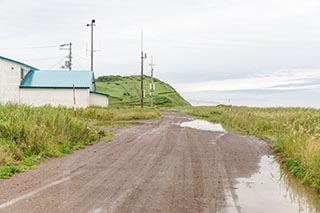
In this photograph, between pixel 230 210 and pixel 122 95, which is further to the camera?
pixel 122 95

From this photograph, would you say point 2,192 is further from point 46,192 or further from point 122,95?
point 122,95

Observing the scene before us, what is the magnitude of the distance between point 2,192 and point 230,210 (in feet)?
13.2

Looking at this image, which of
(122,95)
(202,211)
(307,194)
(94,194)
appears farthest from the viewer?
(122,95)

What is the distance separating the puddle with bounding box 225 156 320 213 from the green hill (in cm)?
6361

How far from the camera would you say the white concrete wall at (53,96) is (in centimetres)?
4012

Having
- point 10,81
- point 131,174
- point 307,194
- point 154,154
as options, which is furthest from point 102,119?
point 307,194

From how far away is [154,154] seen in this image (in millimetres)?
11477

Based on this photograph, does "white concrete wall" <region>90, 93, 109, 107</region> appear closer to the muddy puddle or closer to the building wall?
the building wall

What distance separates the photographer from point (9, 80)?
39.0m

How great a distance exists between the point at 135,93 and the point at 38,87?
40667 mm

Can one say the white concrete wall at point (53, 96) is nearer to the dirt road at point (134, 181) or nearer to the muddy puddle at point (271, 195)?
the dirt road at point (134, 181)

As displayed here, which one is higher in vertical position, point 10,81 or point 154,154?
point 10,81

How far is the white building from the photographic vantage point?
128ft

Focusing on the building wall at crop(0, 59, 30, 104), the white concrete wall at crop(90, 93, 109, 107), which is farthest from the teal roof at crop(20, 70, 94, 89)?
the white concrete wall at crop(90, 93, 109, 107)
